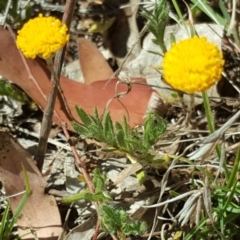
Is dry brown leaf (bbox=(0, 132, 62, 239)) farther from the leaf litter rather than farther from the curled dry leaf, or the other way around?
the curled dry leaf

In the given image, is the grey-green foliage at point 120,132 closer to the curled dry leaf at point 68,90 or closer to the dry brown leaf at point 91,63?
the curled dry leaf at point 68,90

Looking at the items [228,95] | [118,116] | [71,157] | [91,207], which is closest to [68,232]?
[91,207]

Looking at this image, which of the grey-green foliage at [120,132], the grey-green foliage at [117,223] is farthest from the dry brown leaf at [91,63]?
the grey-green foliage at [117,223]

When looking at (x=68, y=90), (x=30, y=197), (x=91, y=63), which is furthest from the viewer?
(x=91, y=63)

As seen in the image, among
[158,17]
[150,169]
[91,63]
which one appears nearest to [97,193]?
[150,169]

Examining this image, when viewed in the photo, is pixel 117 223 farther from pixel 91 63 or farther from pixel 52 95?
pixel 91 63

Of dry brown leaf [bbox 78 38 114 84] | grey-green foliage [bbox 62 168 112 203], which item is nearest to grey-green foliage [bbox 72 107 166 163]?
grey-green foliage [bbox 62 168 112 203]

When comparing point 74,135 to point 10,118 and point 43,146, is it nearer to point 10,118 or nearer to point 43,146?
point 43,146
